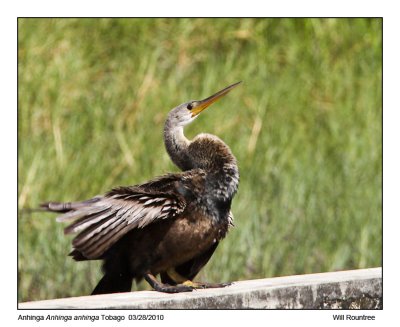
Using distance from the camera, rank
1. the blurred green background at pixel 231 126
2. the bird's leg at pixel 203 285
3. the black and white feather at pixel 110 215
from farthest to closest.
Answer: the blurred green background at pixel 231 126, the bird's leg at pixel 203 285, the black and white feather at pixel 110 215

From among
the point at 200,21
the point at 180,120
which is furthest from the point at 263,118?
the point at 180,120

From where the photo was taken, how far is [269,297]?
4.71 meters

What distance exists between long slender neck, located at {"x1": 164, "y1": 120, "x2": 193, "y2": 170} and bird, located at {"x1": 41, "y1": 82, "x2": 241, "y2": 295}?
15mm

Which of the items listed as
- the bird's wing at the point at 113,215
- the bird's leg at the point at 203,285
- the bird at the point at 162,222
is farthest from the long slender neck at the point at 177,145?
the bird's leg at the point at 203,285

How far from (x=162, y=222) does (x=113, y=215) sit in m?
0.32

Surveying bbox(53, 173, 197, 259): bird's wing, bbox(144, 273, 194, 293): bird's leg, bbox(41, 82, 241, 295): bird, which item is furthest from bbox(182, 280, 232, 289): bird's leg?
bbox(53, 173, 197, 259): bird's wing

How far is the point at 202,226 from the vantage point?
16.3 feet

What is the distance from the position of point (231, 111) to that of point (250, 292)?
4377 mm

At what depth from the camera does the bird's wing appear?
473 cm

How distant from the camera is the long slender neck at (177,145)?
17.7 feet

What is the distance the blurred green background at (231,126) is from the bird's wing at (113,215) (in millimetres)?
1990

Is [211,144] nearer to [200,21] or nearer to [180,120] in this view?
[180,120]

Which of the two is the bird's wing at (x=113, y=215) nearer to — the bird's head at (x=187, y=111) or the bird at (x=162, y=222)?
the bird at (x=162, y=222)

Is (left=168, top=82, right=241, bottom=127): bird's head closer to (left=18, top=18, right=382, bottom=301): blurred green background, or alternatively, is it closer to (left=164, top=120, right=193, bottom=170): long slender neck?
(left=164, top=120, right=193, bottom=170): long slender neck
